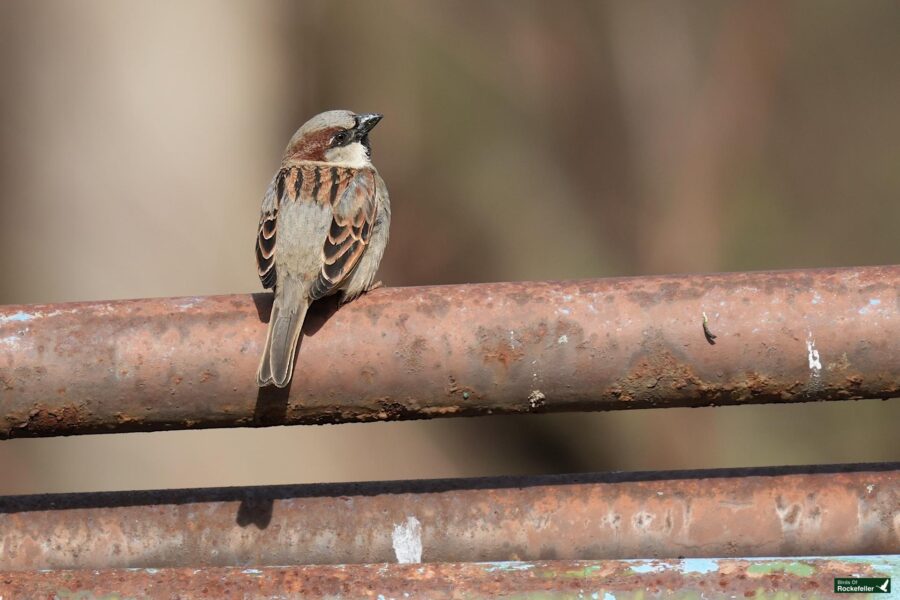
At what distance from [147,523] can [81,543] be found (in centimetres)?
15

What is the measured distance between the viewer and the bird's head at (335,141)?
15.5ft

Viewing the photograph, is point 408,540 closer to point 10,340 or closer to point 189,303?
point 189,303

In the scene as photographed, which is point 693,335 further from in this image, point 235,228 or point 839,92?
point 839,92

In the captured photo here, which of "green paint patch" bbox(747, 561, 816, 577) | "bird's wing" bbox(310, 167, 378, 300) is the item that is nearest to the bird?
"bird's wing" bbox(310, 167, 378, 300)

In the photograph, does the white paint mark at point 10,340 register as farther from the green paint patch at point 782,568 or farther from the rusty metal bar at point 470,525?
the green paint patch at point 782,568

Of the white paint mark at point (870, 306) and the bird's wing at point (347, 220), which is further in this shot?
the bird's wing at point (347, 220)

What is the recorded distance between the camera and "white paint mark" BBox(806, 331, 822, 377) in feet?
7.89

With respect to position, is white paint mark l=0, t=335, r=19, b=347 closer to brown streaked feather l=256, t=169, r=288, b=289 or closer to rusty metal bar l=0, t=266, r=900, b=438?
rusty metal bar l=0, t=266, r=900, b=438

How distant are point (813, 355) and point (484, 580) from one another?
0.79m

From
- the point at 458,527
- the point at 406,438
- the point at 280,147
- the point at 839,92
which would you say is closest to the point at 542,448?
the point at 406,438

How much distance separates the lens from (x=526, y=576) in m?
2.37

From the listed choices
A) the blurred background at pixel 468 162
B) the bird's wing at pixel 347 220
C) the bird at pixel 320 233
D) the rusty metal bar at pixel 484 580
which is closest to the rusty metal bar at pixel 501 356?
the rusty metal bar at pixel 484 580

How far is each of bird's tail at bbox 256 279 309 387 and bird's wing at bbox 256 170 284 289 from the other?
23.0 inches

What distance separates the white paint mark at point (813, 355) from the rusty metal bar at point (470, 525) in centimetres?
44
